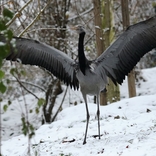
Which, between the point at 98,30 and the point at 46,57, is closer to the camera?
the point at 46,57

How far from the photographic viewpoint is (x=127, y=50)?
20.9 feet

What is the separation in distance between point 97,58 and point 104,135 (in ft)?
4.44

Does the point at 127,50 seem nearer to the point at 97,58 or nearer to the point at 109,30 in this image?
the point at 97,58

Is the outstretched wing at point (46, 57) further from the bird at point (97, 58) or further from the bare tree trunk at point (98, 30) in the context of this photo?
the bare tree trunk at point (98, 30)

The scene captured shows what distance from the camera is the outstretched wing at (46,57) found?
670 cm

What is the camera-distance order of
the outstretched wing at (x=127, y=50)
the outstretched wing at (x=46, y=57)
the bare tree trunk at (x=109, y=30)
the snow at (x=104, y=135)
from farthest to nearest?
the bare tree trunk at (x=109, y=30), the outstretched wing at (x=46, y=57), the outstretched wing at (x=127, y=50), the snow at (x=104, y=135)

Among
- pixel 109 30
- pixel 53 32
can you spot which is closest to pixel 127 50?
pixel 109 30

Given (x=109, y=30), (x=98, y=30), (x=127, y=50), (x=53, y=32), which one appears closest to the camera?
(x=127, y=50)

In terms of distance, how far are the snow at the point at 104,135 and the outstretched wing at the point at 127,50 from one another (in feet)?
3.52

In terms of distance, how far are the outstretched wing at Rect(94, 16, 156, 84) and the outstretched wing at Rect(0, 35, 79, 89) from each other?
1.93 feet

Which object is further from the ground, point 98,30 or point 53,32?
point 53,32

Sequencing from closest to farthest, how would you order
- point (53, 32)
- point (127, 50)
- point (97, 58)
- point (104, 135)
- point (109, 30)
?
point (127, 50)
point (97, 58)
point (104, 135)
point (109, 30)
point (53, 32)

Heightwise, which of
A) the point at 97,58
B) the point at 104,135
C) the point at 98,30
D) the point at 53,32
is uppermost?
the point at 53,32

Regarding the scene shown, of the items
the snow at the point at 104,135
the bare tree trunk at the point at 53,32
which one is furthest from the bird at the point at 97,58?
the bare tree trunk at the point at 53,32
